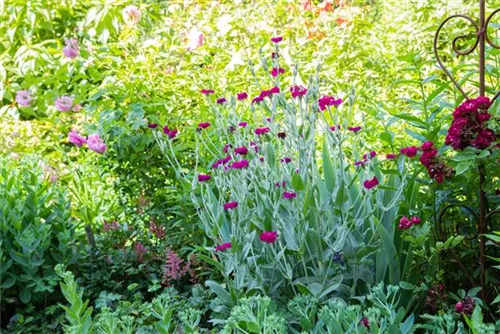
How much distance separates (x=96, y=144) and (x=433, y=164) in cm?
189

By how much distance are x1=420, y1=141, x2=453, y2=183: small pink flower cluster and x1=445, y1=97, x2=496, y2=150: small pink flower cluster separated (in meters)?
0.08

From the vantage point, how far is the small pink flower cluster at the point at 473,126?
7.25 feet

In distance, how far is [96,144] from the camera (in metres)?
3.62

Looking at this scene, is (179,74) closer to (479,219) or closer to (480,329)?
(479,219)

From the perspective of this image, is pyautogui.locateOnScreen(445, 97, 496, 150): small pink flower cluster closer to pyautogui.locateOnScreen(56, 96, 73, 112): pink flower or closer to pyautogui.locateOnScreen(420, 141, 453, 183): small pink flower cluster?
pyautogui.locateOnScreen(420, 141, 453, 183): small pink flower cluster

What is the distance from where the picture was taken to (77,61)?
15.2 feet

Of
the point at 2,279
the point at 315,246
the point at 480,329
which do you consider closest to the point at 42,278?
the point at 2,279

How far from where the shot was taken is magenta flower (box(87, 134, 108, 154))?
3623mm

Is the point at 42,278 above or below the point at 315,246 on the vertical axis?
below

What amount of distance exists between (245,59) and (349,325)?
331cm

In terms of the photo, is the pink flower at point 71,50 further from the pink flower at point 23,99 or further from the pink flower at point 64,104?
the pink flower at point 23,99

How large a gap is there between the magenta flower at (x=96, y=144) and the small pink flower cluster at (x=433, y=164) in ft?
6.05

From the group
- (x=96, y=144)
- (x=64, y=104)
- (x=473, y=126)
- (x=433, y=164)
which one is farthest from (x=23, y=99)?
(x=473, y=126)

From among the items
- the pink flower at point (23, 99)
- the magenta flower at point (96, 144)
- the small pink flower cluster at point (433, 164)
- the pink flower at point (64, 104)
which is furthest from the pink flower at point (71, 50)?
the small pink flower cluster at point (433, 164)
